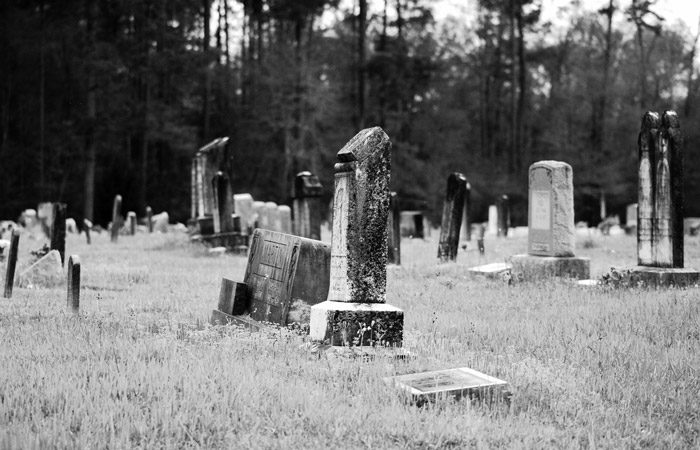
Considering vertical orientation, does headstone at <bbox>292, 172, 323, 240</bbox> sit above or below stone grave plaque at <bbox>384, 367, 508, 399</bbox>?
above

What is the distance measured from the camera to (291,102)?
3956cm

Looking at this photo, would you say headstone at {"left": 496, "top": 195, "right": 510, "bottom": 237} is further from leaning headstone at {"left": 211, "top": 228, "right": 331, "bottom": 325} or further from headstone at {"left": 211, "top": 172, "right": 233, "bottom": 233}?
leaning headstone at {"left": 211, "top": 228, "right": 331, "bottom": 325}

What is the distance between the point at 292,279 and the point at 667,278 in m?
6.56

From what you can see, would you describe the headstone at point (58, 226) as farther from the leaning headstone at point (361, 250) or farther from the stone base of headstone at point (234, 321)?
the leaning headstone at point (361, 250)

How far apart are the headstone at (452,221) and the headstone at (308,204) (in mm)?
2742

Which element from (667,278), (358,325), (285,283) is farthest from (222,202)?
(358,325)

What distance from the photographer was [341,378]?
593cm

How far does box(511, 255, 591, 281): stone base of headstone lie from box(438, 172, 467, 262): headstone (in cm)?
279

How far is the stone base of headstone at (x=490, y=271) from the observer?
44.1 ft

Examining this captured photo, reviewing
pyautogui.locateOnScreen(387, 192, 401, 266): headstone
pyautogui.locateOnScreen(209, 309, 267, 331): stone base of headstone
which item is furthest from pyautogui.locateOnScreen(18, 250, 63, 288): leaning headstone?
pyautogui.locateOnScreen(387, 192, 401, 266): headstone

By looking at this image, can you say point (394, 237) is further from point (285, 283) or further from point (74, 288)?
point (74, 288)

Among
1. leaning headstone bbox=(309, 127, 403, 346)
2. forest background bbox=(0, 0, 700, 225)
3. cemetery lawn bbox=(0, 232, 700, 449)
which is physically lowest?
cemetery lawn bbox=(0, 232, 700, 449)

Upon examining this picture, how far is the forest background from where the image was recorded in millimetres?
34344

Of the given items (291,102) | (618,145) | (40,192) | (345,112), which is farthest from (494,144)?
(40,192)
